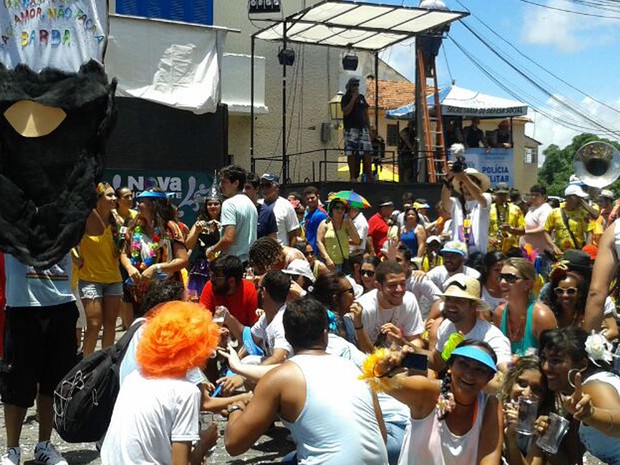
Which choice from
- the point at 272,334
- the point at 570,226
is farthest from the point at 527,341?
the point at 570,226

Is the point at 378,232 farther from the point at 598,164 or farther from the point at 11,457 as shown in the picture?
the point at 11,457

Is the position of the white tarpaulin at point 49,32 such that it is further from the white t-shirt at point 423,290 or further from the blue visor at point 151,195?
the white t-shirt at point 423,290

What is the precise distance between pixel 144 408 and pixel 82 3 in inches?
142

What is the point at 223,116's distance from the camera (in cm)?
1641

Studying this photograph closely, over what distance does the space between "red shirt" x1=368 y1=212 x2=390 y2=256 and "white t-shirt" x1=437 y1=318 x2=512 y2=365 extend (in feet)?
20.8

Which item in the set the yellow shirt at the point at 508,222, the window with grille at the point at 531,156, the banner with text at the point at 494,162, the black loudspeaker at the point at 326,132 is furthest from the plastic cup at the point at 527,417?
the window with grille at the point at 531,156

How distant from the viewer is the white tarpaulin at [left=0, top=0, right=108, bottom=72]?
231 inches

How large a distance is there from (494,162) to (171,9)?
982cm

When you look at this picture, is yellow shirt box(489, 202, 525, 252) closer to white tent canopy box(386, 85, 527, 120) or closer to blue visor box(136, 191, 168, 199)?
blue visor box(136, 191, 168, 199)

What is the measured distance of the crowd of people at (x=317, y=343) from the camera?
11.0ft

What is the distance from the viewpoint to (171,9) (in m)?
18.8

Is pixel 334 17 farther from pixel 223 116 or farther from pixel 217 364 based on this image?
pixel 217 364

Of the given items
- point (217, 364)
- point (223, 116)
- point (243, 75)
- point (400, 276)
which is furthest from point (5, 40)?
point (243, 75)

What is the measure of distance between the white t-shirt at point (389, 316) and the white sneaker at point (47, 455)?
2255 mm
